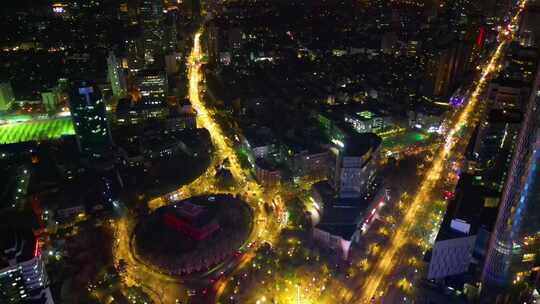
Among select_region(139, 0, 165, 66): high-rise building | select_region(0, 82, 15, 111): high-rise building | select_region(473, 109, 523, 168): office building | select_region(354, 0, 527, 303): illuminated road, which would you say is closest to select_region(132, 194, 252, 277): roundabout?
select_region(354, 0, 527, 303): illuminated road

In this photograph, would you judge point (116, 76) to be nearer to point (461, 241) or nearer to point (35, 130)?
point (35, 130)

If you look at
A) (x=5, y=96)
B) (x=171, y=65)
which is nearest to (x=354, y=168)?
(x=5, y=96)

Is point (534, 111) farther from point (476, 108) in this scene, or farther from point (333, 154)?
point (476, 108)

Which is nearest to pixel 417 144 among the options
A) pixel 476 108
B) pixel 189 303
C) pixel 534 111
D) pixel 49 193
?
pixel 476 108

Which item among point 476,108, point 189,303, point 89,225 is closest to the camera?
point 189,303

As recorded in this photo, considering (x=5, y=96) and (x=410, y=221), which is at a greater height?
(x=5, y=96)

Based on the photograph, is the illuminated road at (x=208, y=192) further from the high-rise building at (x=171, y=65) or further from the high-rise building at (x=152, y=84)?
the high-rise building at (x=171, y=65)

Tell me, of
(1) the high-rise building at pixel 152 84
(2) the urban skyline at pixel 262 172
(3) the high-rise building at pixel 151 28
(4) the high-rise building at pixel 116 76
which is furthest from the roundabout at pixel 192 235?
(3) the high-rise building at pixel 151 28
